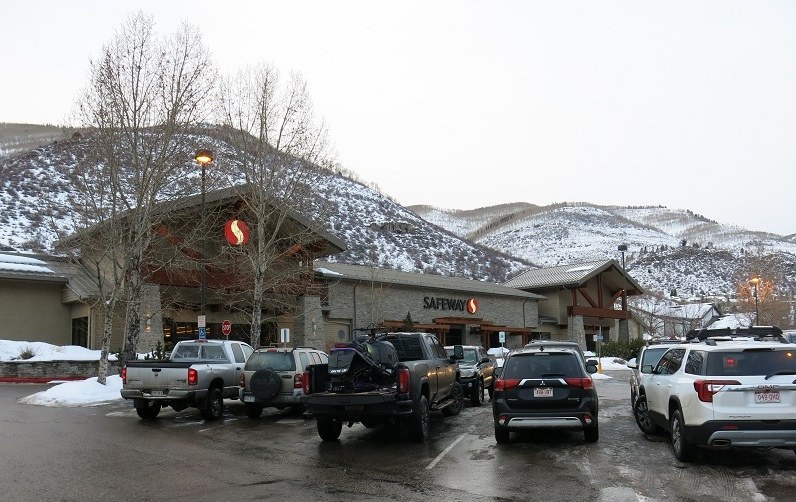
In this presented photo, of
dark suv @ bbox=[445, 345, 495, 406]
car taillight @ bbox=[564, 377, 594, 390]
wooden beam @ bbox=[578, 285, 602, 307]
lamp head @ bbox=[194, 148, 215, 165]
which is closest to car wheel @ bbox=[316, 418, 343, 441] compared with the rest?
car taillight @ bbox=[564, 377, 594, 390]

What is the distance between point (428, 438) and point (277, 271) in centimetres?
2326

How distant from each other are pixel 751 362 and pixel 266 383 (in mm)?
9677

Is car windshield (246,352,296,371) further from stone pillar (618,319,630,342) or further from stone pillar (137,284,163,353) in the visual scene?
stone pillar (618,319,630,342)

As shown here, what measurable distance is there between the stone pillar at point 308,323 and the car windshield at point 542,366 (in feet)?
89.2

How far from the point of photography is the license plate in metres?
9.45

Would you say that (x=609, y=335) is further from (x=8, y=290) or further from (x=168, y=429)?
(x=168, y=429)

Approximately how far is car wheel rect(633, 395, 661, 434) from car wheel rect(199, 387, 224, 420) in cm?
925

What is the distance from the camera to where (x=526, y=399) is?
1168 cm

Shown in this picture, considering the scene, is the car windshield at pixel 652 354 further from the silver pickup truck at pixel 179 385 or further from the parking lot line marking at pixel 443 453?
the silver pickup truck at pixel 179 385

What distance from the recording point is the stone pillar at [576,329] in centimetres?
5900

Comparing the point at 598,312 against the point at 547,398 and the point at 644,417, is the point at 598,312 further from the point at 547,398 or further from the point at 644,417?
the point at 547,398

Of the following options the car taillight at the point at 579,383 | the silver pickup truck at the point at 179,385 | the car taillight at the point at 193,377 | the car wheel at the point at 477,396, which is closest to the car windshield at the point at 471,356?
the car wheel at the point at 477,396

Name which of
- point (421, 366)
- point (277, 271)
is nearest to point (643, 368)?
point (421, 366)

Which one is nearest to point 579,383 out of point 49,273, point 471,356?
point 471,356
